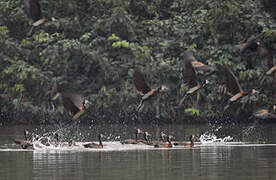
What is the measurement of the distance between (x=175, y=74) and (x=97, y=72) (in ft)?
13.0

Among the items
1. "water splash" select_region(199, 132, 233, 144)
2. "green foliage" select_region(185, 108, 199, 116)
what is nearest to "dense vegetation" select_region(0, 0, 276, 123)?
"green foliage" select_region(185, 108, 199, 116)

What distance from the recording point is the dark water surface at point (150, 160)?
49.0ft

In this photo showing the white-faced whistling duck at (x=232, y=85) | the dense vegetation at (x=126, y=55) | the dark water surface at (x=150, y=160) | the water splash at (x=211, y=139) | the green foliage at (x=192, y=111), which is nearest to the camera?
the dark water surface at (x=150, y=160)

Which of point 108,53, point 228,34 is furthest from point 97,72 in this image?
point 228,34

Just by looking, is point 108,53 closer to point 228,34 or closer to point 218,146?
point 228,34

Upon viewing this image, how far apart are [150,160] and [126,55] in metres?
18.1

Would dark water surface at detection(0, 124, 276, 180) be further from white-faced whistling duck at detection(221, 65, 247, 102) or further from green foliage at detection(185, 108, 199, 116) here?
green foliage at detection(185, 108, 199, 116)

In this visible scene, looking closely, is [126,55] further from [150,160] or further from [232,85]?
[150,160]

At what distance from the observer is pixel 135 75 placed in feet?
63.2

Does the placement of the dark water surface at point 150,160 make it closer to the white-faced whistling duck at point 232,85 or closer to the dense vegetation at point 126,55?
the white-faced whistling duck at point 232,85

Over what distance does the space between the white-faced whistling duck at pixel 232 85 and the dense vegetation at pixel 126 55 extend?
12.9 metres

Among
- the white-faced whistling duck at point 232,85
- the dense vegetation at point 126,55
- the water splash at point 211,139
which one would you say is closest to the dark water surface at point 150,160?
the water splash at point 211,139

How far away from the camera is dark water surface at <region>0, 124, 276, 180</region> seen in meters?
14.9

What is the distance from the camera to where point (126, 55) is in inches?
1410
